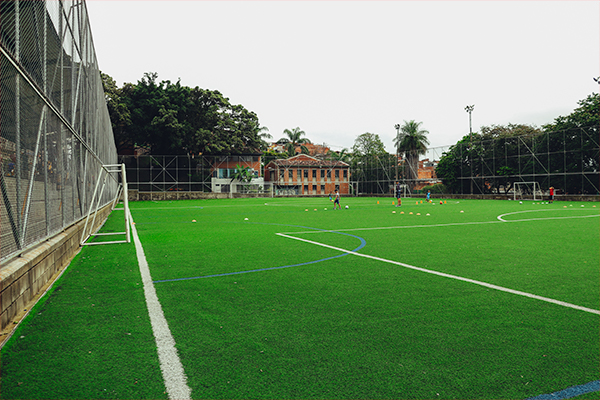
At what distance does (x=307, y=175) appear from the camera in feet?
224

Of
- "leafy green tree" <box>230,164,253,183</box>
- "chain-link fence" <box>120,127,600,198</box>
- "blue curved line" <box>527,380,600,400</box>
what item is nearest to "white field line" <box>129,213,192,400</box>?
"blue curved line" <box>527,380,600,400</box>

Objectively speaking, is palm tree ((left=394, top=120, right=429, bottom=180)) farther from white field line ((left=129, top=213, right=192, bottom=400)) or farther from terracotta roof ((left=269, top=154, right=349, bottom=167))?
white field line ((left=129, top=213, right=192, bottom=400))

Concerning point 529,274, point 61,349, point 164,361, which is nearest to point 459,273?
point 529,274

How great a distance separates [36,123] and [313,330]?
12.9 ft

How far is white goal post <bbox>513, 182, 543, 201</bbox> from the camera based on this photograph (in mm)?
37562

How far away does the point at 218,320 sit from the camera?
361 centimetres

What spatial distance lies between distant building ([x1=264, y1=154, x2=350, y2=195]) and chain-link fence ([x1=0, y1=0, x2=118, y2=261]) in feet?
187

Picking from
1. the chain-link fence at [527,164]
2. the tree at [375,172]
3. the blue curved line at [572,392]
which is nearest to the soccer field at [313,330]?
the blue curved line at [572,392]

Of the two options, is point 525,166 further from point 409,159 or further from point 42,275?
point 42,275

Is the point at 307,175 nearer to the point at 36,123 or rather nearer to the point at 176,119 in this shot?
the point at 176,119

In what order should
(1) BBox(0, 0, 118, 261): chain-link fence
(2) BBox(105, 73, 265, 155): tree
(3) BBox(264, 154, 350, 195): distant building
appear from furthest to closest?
1. (3) BBox(264, 154, 350, 195): distant building
2. (2) BBox(105, 73, 265, 155): tree
3. (1) BBox(0, 0, 118, 261): chain-link fence

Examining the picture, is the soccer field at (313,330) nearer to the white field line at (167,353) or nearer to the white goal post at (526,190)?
the white field line at (167,353)

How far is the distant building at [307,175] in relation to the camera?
66.5 meters

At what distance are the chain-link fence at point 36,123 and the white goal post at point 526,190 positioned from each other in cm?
3926
